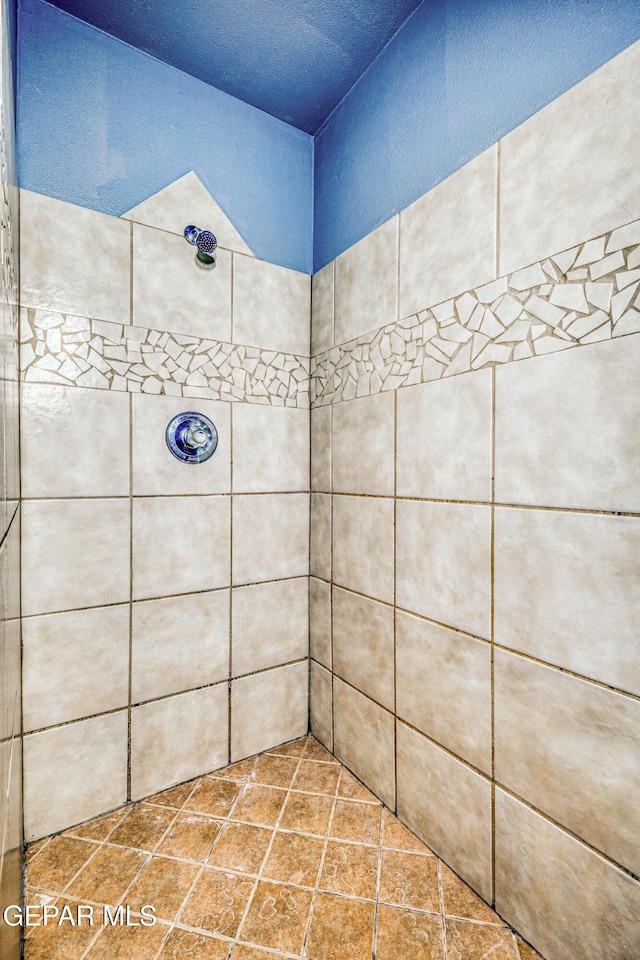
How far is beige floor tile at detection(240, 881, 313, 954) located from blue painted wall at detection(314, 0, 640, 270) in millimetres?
1661

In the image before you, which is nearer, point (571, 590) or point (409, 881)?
point (571, 590)

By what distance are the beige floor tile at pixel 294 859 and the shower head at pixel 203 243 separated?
156 cm

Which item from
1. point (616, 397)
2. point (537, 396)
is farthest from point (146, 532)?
point (616, 397)

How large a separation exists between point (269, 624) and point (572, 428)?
1.06m

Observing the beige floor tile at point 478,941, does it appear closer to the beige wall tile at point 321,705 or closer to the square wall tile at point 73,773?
the beige wall tile at point 321,705

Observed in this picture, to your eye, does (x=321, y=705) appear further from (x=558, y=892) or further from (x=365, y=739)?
(x=558, y=892)

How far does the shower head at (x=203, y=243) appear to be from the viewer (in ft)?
3.86

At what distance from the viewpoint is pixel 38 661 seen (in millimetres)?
1042

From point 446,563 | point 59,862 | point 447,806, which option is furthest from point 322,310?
point 59,862

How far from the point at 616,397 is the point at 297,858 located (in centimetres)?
121

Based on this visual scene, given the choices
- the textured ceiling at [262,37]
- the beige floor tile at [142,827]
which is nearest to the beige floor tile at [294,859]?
the beige floor tile at [142,827]

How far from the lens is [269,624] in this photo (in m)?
1.40

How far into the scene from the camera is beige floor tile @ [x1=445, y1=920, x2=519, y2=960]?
805 millimetres

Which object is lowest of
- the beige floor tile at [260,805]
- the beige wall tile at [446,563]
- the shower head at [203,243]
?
the beige floor tile at [260,805]
